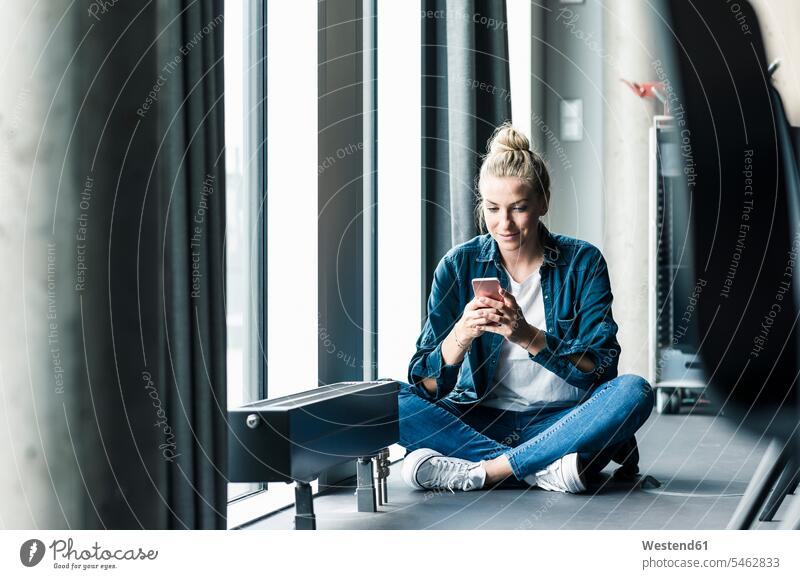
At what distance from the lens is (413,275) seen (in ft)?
5.68

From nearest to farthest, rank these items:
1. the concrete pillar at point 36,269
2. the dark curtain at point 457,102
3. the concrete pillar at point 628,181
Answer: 1. the concrete pillar at point 36,269
2. the dark curtain at point 457,102
3. the concrete pillar at point 628,181

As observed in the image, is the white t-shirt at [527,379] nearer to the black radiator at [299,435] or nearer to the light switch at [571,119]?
the black radiator at [299,435]

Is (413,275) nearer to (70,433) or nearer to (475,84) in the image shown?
(475,84)

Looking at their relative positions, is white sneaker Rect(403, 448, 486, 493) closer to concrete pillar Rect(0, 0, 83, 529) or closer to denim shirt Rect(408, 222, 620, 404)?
denim shirt Rect(408, 222, 620, 404)

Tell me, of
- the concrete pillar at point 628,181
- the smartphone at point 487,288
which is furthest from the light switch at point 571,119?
the smartphone at point 487,288

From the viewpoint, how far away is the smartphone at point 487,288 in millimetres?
1120

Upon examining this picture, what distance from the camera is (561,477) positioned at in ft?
3.90

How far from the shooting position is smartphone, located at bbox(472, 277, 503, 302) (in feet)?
3.67

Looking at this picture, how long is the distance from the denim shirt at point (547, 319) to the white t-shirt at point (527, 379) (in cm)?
1

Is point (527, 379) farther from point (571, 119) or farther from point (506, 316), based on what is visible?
point (571, 119)

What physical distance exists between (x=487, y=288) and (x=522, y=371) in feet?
0.81
